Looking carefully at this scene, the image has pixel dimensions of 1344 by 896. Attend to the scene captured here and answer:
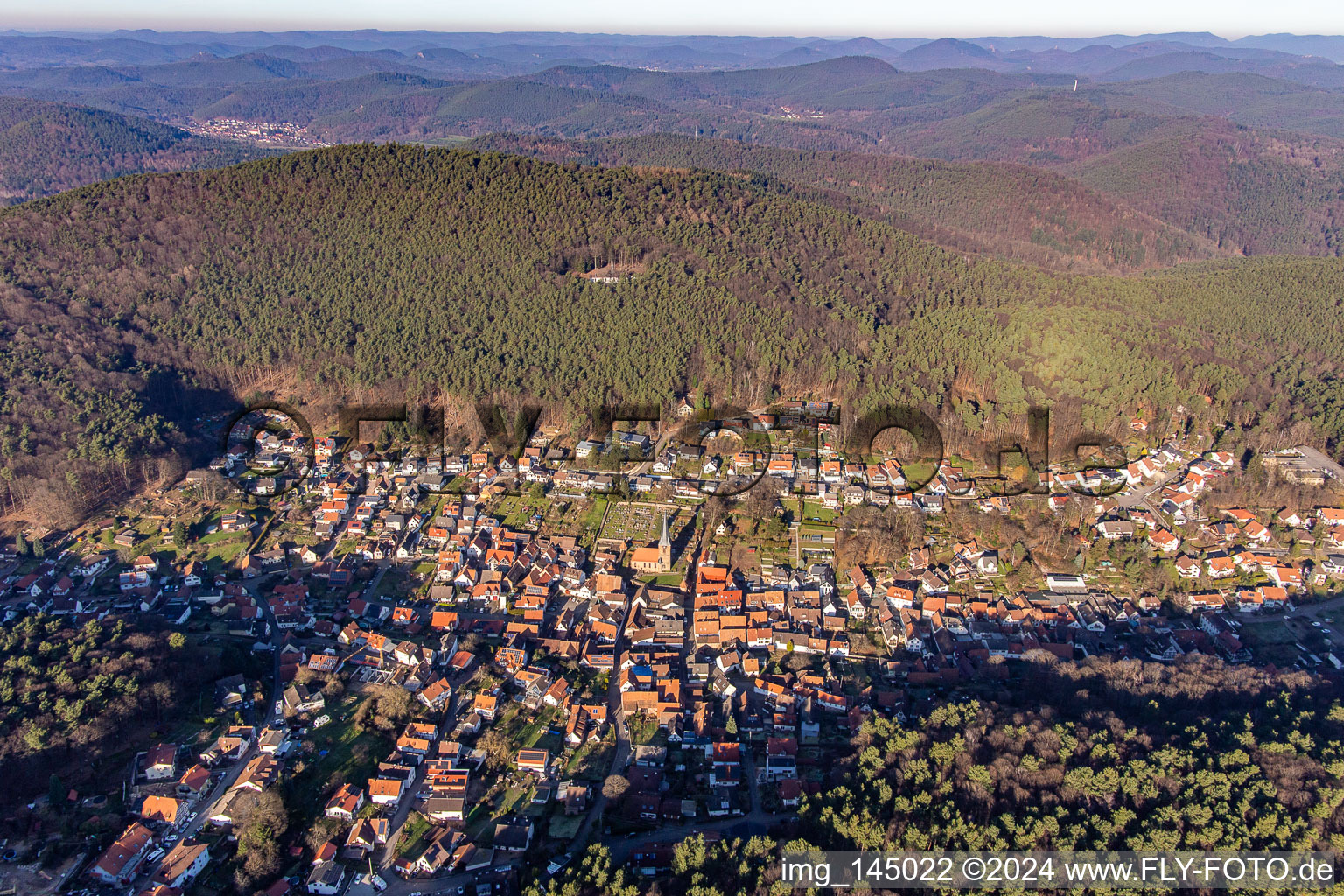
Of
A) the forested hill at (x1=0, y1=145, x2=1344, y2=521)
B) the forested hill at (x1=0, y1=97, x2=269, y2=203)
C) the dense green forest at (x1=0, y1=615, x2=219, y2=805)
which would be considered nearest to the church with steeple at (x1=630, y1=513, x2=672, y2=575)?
the forested hill at (x1=0, y1=145, x2=1344, y2=521)

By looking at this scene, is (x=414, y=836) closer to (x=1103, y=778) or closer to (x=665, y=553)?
(x=665, y=553)

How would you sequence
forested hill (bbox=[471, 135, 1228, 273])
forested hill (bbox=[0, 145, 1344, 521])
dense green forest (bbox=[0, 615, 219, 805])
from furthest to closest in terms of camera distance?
forested hill (bbox=[471, 135, 1228, 273])
forested hill (bbox=[0, 145, 1344, 521])
dense green forest (bbox=[0, 615, 219, 805])

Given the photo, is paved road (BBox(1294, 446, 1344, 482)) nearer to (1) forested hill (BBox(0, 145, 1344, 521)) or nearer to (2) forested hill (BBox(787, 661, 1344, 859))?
(1) forested hill (BBox(0, 145, 1344, 521))

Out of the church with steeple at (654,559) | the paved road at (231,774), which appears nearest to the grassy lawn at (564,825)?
the paved road at (231,774)

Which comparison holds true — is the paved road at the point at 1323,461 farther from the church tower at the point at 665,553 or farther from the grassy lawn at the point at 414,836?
the grassy lawn at the point at 414,836

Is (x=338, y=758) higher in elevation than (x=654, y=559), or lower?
lower

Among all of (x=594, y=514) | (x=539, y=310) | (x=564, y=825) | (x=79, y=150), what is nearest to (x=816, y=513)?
(x=594, y=514)
